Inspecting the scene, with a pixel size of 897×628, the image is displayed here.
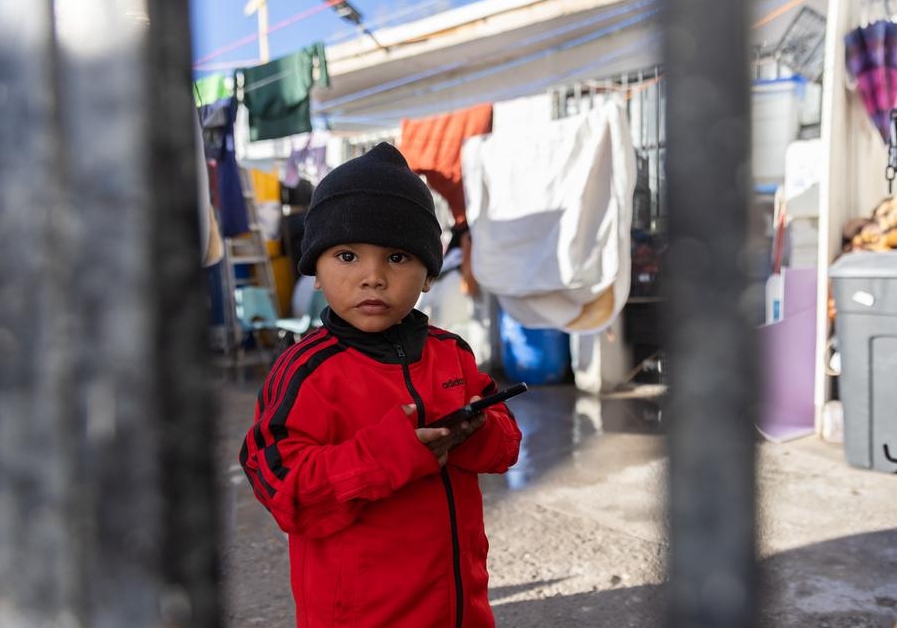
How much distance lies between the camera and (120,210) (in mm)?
373

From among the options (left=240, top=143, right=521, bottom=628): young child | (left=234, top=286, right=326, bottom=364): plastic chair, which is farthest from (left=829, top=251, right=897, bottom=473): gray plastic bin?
(left=234, top=286, right=326, bottom=364): plastic chair

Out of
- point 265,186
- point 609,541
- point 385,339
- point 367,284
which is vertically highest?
point 265,186

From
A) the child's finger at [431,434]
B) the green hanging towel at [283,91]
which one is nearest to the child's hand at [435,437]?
the child's finger at [431,434]

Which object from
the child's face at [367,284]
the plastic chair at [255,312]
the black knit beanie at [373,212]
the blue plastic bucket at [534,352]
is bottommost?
the blue plastic bucket at [534,352]

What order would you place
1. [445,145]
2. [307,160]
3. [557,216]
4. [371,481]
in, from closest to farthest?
[371,481]
[557,216]
[445,145]
[307,160]

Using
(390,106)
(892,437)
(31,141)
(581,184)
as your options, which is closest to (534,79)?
(390,106)

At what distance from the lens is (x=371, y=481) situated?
3.55ft

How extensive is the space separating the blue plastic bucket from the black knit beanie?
4197 millimetres

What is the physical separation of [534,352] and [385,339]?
4323 mm

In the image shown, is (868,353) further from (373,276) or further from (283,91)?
(283,91)

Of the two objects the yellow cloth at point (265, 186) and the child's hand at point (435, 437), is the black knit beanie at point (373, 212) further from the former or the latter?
the yellow cloth at point (265, 186)

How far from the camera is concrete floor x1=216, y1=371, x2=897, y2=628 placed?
2.24 metres

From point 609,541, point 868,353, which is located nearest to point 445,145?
point 868,353

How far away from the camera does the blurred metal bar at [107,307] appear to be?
14.8 inches
